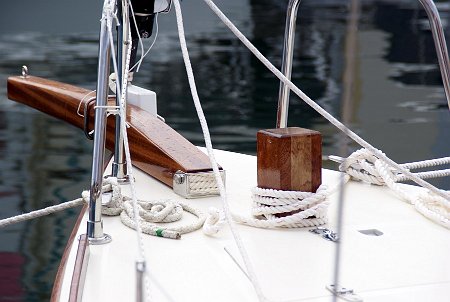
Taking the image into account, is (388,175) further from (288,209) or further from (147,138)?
(147,138)

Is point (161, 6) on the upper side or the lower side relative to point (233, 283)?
upper

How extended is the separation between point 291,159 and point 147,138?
23.3 inches

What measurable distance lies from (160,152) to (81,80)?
21.6 feet

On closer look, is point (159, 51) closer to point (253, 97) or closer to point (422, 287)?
point (253, 97)

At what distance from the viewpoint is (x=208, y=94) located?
8383 mm

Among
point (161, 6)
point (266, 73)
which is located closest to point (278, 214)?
point (161, 6)

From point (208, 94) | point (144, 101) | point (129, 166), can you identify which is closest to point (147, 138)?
point (144, 101)

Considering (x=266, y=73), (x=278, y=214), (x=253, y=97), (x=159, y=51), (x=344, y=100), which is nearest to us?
(x=344, y=100)

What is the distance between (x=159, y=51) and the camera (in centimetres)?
1108

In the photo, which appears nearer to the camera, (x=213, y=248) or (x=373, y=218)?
(x=213, y=248)

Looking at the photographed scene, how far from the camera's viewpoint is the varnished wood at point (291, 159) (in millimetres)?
1915

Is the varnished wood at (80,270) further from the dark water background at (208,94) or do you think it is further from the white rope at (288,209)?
the dark water background at (208,94)

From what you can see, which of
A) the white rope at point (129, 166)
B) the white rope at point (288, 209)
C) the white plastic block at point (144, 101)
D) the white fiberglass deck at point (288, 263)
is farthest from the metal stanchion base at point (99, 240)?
the white plastic block at point (144, 101)

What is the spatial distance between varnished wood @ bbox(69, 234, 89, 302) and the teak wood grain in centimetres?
48
